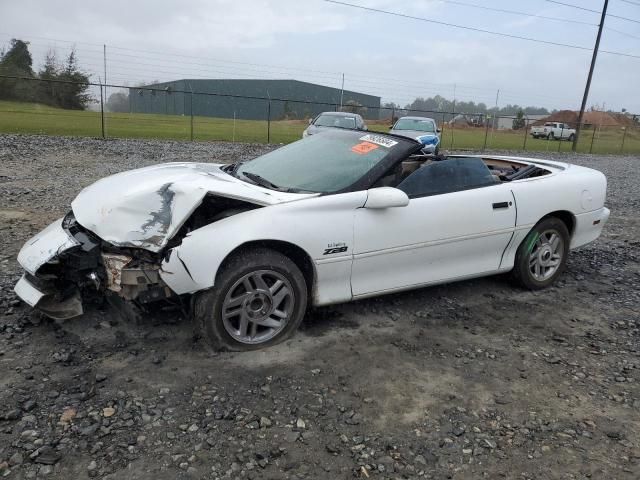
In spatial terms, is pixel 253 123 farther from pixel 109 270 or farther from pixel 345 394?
pixel 345 394

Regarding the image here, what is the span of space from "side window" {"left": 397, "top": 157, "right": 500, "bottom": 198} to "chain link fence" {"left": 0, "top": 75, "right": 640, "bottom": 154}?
16.5 meters

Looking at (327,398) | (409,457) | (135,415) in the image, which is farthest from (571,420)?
(135,415)

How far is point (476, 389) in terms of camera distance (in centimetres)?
304

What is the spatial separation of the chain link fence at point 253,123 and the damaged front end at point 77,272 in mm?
16681

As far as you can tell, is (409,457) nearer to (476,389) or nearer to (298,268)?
(476,389)

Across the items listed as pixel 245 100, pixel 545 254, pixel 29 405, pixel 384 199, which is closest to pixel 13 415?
pixel 29 405

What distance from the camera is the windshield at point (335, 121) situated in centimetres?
1584

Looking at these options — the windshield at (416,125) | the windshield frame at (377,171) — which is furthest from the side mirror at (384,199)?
the windshield at (416,125)

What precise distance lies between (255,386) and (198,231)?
98cm

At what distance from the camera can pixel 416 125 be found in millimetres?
16906

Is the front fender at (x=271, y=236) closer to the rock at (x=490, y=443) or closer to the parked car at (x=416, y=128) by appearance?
the rock at (x=490, y=443)

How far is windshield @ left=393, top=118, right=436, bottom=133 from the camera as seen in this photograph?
16688 millimetres

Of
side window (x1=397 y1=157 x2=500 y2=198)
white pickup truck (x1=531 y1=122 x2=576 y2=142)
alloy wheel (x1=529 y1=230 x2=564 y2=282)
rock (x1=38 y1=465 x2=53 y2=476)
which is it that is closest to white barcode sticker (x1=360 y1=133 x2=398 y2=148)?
side window (x1=397 y1=157 x2=500 y2=198)

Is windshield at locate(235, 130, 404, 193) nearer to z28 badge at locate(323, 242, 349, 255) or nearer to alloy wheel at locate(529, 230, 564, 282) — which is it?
z28 badge at locate(323, 242, 349, 255)
